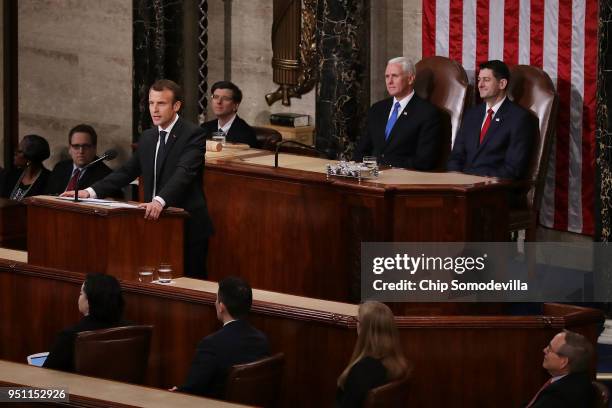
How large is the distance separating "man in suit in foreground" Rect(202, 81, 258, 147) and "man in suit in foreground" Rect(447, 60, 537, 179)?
1568mm

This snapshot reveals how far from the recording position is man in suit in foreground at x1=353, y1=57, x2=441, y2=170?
31.7 ft

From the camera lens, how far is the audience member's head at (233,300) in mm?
6527

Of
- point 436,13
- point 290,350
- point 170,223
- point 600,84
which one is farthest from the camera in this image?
point 436,13

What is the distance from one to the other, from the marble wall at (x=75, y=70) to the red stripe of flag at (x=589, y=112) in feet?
15.0

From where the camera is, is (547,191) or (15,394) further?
(547,191)

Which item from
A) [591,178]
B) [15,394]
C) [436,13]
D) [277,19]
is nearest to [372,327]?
[15,394]

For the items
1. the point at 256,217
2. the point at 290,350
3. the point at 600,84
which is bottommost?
the point at 290,350

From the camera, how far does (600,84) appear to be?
362 inches

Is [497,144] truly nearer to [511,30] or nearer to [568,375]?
[511,30]

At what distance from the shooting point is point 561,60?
10.3m

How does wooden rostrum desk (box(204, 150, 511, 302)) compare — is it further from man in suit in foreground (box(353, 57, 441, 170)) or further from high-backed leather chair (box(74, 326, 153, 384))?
high-backed leather chair (box(74, 326, 153, 384))

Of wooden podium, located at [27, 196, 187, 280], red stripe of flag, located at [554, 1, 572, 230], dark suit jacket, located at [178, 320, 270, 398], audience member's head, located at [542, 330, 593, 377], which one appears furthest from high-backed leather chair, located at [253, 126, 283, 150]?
audience member's head, located at [542, 330, 593, 377]

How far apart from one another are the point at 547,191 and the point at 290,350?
3935 millimetres

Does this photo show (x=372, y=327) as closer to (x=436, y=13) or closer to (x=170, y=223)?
→ (x=170, y=223)
